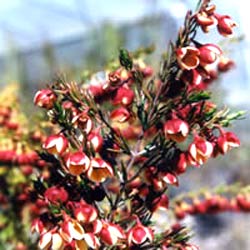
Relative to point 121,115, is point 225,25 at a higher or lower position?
higher

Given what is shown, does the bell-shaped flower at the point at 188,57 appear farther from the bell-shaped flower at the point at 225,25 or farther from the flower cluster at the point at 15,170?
the flower cluster at the point at 15,170

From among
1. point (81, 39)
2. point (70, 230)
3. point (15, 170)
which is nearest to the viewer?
point (70, 230)

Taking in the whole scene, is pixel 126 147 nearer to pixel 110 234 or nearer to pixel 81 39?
pixel 110 234

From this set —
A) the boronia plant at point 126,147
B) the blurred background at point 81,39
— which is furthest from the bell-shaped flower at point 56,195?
the blurred background at point 81,39

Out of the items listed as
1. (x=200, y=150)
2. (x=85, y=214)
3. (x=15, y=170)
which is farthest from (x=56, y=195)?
(x=15, y=170)

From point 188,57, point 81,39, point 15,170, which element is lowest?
point 81,39

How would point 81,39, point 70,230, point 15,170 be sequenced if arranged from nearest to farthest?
point 70,230 → point 15,170 → point 81,39

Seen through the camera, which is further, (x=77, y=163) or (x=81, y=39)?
(x=81, y=39)

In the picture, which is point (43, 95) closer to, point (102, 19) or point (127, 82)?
point (127, 82)

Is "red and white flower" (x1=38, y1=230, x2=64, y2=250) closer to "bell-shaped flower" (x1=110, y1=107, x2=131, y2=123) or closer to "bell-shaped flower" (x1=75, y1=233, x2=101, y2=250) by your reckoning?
"bell-shaped flower" (x1=75, y1=233, x2=101, y2=250)
